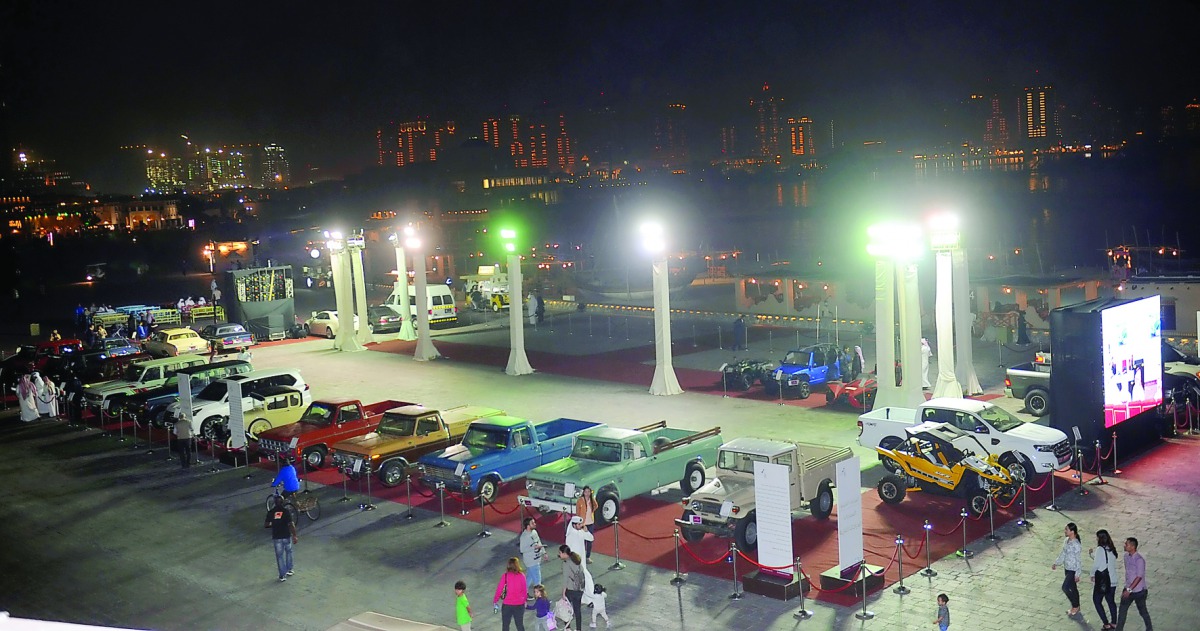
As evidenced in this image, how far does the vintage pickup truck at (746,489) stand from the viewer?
15117 millimetres

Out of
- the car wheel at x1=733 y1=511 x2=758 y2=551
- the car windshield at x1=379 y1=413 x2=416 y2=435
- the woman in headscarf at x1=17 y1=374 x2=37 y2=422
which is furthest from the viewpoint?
the woman in headscarf at x1=17 y1=374 x2=37 y2=422

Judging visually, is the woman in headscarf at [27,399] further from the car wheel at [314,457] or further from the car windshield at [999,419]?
the car windshield at [999,419]

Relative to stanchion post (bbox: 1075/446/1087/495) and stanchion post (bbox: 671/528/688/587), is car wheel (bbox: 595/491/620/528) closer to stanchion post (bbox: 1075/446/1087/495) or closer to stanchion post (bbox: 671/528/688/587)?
stanchion post (bbox: 671/528/688/587)

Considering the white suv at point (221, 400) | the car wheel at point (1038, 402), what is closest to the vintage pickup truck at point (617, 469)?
the car wheel at point (1038, 402)

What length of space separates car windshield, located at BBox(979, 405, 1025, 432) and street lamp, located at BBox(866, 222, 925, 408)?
15.3 feet

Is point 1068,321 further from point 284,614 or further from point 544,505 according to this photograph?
point 284,614

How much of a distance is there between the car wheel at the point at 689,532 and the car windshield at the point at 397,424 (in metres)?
7.17

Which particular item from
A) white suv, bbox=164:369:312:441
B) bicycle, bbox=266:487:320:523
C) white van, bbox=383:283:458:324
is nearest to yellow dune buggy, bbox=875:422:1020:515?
bicycle, bbox=266:487:320:523

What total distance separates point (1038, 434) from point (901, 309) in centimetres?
642

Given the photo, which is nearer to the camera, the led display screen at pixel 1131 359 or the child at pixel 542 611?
the child at pixel 542 611

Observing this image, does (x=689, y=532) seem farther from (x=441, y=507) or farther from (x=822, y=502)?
(x=441, y=507)

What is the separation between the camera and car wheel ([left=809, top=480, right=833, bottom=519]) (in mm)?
16703

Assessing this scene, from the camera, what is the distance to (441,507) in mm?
Answer: 17984

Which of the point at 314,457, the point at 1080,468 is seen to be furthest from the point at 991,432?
the point at 314,457
